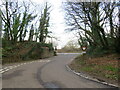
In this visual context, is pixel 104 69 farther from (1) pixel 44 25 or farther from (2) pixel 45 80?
(1) pixel 44 25

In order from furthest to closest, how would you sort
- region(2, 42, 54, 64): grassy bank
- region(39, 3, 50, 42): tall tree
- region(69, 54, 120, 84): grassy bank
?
1. region(39, 3, 50, 42): tall tree
2. region(2, 42, 54, 64): grassy bank
3. region(69, 54, 120, 84): grassy bank

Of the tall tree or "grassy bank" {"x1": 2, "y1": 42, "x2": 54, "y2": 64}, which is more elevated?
the tall tree

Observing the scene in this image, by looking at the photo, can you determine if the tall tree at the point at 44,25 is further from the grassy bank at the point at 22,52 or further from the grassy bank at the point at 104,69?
the grassy bank at the point at 104,69

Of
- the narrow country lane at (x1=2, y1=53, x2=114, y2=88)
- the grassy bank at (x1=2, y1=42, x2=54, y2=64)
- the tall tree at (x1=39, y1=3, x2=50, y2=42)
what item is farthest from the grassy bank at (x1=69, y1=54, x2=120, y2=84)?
the tall tree at (x1=39, y1=3, x2=50, y2=42)

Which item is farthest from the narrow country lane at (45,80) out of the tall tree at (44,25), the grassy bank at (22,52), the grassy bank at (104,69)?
the tall tree at (44,25)

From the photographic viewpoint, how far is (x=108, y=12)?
17.0 m

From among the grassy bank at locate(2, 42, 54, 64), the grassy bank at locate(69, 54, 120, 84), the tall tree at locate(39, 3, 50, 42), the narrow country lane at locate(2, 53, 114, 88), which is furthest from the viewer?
the tall tree at locate(39, 3, 50, 42)

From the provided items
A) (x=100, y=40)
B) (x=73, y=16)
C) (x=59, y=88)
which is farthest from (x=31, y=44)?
(x=59, y=88)

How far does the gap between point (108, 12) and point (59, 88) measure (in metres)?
13.7

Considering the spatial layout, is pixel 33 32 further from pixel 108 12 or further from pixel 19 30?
pixel 108 12

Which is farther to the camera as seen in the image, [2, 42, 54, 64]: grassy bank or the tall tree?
the tall tree

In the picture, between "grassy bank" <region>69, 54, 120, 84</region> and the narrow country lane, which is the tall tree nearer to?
"grassy bank" <region>69, 54, 120, 84</region>

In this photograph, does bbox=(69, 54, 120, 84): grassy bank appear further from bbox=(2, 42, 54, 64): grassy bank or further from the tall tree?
the tall tree

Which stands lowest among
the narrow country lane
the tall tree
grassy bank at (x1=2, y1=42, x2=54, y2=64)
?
the narrow country lane
